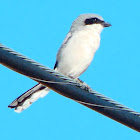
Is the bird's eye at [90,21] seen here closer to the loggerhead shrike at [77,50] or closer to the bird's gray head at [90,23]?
the bird's gray head at [90,23]

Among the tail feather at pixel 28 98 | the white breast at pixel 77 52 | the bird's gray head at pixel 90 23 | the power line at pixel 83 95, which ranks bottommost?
the power line at pixel 83 95

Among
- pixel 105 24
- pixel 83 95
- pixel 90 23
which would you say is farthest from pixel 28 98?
pixel 105 24

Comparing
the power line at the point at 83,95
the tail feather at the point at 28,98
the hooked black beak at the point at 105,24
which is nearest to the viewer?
the power line at the point at 83,95

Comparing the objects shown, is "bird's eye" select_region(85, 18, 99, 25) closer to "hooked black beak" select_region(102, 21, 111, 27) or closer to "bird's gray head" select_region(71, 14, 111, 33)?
"bird's gray head" select_region(71, 14, 111, 33)

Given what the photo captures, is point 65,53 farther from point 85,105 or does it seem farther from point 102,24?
point 85,105

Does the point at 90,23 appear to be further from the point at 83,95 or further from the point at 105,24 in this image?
the point at 83,95

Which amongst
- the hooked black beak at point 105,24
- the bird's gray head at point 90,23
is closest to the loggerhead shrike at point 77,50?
the bird's gray head at point 90,23

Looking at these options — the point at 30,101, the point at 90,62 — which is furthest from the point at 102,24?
the point at 30,101
